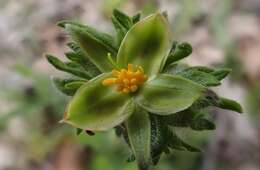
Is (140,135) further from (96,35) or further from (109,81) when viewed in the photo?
(96,35)

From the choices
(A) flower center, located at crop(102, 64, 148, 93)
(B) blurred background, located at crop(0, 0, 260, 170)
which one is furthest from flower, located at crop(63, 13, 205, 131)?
(B) blurred background, located at crop(0, 0, 260, 170)

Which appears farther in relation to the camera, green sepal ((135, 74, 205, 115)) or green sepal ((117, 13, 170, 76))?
green sepal ((117, 13, 170, 76))

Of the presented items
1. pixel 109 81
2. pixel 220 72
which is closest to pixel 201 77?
pixel 220 72

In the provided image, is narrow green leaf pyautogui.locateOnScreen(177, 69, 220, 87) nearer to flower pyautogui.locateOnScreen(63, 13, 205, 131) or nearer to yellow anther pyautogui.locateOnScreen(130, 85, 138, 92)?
flower pyautogui.locateOnScreen(63, 13, 205, 131)

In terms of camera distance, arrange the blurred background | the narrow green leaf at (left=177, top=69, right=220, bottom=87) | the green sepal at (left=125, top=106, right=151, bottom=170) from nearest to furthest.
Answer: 1. the green sepal at (left=125, top=106, right=151, bottom=170)
2. the narrow green leaf at (left=177, top=69, right=220, bottom=87)
3. the blurred background

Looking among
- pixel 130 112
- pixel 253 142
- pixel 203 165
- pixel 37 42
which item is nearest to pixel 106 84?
pixel 130 112

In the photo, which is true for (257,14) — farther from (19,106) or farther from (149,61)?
(149,61)

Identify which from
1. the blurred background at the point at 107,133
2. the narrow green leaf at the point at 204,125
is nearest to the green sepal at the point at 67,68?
the narrow green leaf at the point at 204,125

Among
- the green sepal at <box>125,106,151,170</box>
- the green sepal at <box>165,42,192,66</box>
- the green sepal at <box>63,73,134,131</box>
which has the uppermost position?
the green sepal at <box>165,42,192,66</box>
